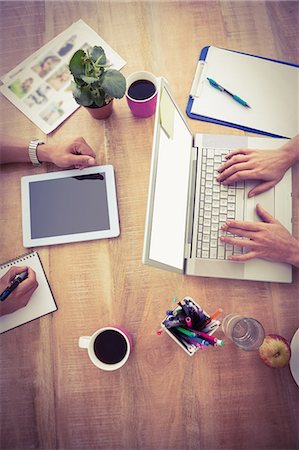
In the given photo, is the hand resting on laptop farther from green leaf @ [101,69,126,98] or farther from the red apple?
green leaf @ [101,69,126,98]

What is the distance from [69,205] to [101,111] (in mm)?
267

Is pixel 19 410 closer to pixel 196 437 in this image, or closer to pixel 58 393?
pixel 58 393

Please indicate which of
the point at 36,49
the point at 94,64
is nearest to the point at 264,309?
the point at 94,64

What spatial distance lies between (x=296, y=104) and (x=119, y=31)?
563 mm

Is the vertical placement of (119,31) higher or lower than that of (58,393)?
higher

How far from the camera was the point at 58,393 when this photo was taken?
0.89 m

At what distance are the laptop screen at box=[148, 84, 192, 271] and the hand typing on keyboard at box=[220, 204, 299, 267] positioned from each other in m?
0.13

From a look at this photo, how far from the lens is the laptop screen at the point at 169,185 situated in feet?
2.34

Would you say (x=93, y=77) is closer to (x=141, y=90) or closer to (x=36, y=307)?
(x=141, y=90)

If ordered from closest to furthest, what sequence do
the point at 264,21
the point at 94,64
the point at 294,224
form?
the point at 94,64 < the point at 294,224 < the point at 264,21

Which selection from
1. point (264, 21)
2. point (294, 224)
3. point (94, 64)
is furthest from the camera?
point (264, 21)

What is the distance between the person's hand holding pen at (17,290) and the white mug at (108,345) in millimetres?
187

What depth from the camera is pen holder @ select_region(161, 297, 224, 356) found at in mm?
801

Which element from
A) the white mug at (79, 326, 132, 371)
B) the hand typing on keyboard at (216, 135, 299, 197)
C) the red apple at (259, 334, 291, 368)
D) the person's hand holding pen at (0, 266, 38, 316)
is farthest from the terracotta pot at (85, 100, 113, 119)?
the red apple at (259, 334, 291, 368)
